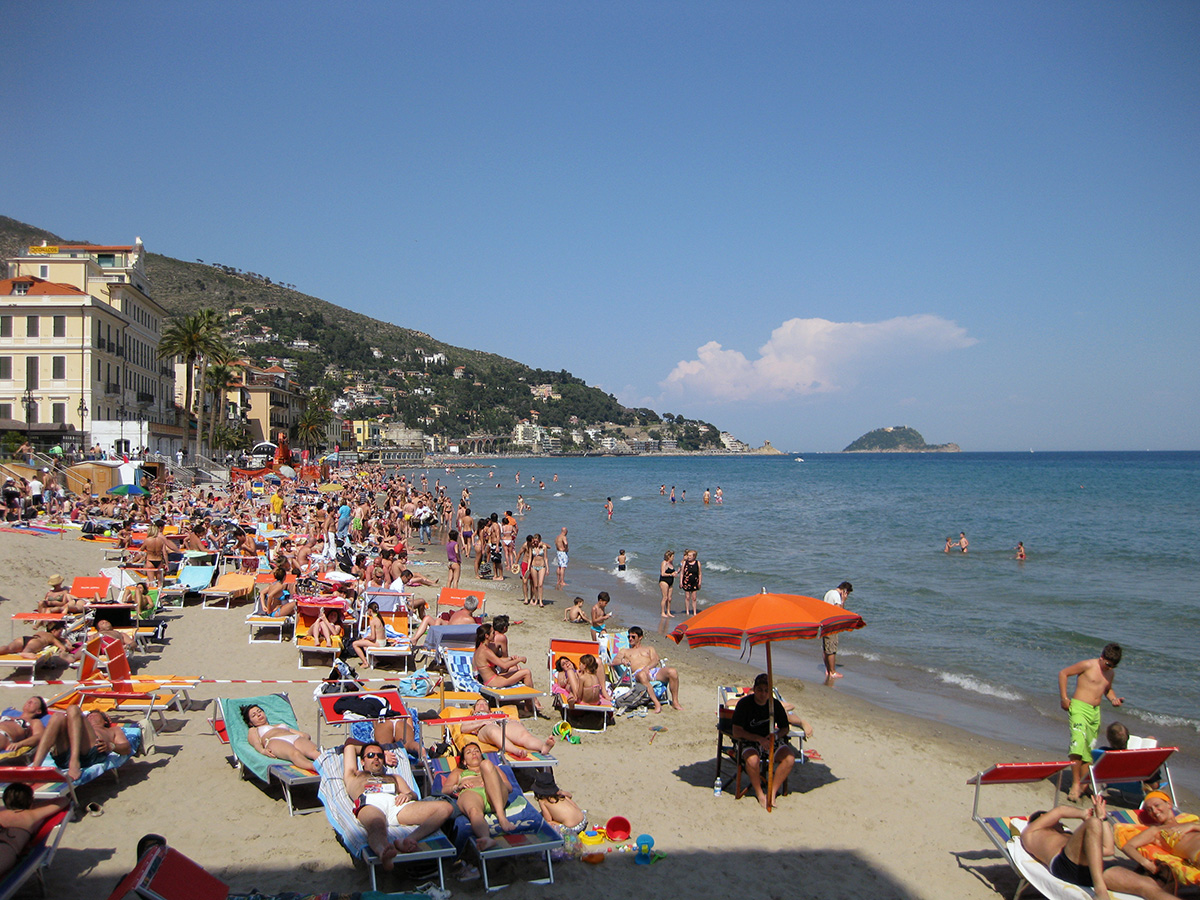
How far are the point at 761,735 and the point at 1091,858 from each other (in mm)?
2240

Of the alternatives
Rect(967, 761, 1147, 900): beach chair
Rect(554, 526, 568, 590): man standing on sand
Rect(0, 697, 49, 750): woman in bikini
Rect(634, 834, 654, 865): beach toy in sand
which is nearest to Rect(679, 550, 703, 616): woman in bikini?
Rect(554, 526, 568, 590): man standing on sand

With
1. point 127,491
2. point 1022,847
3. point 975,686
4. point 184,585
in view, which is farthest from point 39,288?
point 1022,847

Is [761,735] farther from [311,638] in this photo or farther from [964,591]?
[964,591]

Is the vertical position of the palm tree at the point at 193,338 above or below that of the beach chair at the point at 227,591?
above

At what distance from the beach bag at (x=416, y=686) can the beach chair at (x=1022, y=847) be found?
4.95 metres

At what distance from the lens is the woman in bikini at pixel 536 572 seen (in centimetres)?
1427

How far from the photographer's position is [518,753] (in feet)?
18.8

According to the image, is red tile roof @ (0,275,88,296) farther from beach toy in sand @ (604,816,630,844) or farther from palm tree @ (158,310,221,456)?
beach toy in sand @ (604,816,630,844)

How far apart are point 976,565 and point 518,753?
20.0 metres

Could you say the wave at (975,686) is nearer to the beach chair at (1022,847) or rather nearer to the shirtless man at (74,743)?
the beach chair at (1022,847)

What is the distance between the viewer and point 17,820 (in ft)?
13.3

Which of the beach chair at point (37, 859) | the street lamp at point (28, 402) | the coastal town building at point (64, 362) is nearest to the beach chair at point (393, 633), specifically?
the beach chair at point (37, 859)

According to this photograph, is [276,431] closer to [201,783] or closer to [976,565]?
[976,565]

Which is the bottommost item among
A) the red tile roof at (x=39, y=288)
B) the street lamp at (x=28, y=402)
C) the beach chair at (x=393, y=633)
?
the beach chair at (x=393, y=633)
